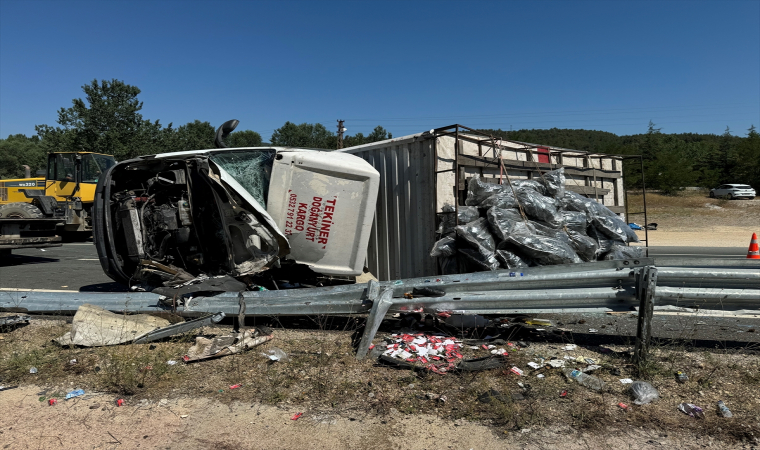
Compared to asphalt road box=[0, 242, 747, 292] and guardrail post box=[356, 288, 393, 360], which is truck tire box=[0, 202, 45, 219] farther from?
guardrail post box=[356, 288, 393, 360]

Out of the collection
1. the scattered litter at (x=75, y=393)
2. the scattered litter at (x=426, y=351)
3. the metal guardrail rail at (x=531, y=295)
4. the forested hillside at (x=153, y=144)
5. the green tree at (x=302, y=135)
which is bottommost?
the scattered litter at (x=75, y=393)

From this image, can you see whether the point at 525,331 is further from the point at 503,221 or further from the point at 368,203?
the point at 368,203

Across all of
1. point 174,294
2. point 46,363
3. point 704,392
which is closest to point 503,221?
point 704,392

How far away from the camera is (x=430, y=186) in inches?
217

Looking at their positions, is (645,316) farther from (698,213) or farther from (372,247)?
(698,213)

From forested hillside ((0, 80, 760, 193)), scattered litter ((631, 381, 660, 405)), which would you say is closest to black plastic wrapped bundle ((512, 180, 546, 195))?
scattered litter ((631, 381, 660, 405))

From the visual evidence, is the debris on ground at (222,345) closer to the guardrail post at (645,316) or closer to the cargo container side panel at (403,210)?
the cargo container side panel at (403,210)

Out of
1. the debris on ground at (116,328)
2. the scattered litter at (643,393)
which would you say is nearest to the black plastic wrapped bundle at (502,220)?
the scattered litter at (643,393)

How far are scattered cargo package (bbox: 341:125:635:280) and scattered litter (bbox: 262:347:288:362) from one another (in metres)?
2.38

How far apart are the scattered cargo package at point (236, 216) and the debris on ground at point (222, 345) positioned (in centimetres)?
85

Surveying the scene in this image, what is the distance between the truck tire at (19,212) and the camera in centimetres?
989

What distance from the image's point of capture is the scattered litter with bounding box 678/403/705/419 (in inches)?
106

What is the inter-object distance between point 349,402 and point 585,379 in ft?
5.25

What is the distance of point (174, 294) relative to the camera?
4.38 m
